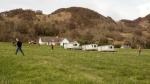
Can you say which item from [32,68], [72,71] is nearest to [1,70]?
[32,68]

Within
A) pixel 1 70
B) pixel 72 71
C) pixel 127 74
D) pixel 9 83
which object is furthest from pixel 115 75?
pixel 9 83

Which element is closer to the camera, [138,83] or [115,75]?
[138,83]

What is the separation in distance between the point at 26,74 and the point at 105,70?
9.04 meters

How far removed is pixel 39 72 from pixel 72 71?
2.78m

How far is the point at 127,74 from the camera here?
35812 mm

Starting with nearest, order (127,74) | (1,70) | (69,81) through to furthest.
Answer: (69,81)
(1,70)
(127,74)

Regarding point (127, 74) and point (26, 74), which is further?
point (127, 74)

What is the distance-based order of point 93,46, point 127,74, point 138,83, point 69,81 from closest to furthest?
point 69,81 < point 138,83 < point 127,74 < point 93,46

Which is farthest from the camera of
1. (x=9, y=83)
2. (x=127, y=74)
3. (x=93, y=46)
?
(x=93, y=46)

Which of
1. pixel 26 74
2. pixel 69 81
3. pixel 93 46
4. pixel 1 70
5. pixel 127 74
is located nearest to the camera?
pixel 69 81

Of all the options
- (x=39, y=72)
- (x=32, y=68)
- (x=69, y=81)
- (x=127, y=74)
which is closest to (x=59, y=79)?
(x=69, y=81)

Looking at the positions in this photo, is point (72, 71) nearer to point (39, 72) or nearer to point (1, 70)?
point (39, 72)

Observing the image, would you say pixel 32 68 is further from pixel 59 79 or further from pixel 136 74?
Answer: pixel 136 74

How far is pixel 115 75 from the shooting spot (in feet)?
114
